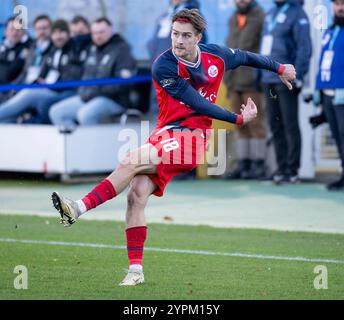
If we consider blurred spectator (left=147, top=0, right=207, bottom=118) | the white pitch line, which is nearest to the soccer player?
the white pitch line

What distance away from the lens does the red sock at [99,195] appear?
26.2ft

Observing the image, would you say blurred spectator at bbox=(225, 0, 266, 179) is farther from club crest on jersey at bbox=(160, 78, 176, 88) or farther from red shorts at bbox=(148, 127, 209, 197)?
club crest on jersey at bbox=(160, 78, 176, 88)

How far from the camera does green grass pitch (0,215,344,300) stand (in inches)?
307

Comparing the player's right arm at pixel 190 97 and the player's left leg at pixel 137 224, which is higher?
the player's right arm at pixel 190 97


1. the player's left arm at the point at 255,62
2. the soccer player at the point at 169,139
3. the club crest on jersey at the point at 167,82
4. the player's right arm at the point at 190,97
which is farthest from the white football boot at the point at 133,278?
the player's left arm at the point at 255,62

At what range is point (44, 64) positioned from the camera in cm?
1700

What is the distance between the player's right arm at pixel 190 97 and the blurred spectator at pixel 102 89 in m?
7.67

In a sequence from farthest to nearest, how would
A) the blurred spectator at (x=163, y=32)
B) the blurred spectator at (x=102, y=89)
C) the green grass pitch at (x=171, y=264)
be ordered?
1. the blurred spectator at (x=102, y=89)
2. the blurred spectator at (x=163, y=32)
3. the green grass pitch at (x=171, y=264)

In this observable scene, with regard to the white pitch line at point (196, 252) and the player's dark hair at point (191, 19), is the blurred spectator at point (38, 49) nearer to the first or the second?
the white pitch line at point (196, 252)

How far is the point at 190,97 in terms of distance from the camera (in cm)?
810

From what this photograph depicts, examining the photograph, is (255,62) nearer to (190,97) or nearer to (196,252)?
(190,97)

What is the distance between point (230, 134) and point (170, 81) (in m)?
7.99

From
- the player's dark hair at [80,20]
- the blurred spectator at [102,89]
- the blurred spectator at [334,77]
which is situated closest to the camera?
the blurred spectator at [334,77]

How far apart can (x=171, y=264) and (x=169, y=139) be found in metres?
1.37
